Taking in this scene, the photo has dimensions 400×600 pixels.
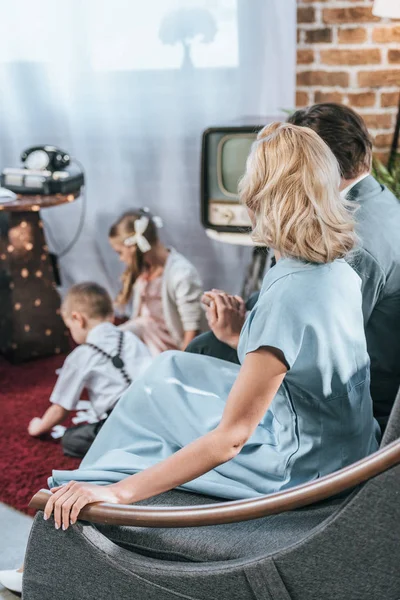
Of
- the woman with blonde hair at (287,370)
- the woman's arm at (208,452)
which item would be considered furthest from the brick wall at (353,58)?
the woman's arm at (208,452)

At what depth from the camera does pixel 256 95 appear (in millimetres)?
3748

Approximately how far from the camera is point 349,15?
3.35 m

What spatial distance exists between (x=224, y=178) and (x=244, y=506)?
2.14m

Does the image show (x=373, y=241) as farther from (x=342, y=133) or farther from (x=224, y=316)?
(x=224, y=316)

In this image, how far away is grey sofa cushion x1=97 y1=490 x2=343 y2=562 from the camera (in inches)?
56.9

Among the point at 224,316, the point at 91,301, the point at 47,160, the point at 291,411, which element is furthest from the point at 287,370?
the point at 47,160

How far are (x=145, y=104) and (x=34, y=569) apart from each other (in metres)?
2.86

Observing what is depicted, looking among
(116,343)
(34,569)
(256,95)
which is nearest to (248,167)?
(34,569)

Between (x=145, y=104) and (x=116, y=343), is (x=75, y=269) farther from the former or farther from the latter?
(x=116, y=343)

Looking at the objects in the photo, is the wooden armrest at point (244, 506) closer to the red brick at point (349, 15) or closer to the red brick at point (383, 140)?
the red brick at point (383, 140)

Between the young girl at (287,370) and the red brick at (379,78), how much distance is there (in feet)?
6.61

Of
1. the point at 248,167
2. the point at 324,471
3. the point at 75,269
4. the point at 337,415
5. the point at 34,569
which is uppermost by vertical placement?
the point at 248,167

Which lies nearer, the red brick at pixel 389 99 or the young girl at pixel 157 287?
the young girl at pixel 157 287

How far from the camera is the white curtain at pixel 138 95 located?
372cm
